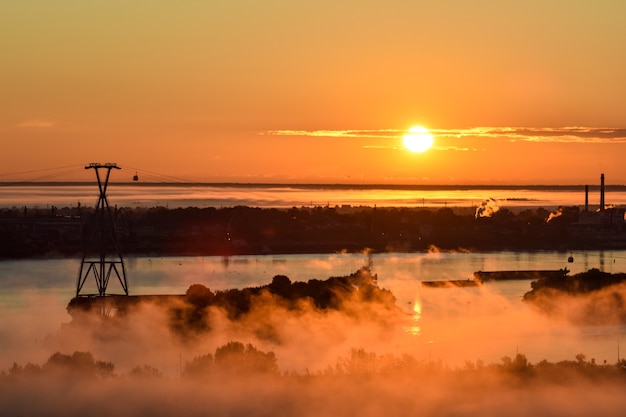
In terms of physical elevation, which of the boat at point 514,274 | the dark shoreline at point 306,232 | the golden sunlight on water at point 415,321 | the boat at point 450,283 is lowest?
the golden sunlight on water at point 415,321

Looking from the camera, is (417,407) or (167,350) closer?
(417,407)

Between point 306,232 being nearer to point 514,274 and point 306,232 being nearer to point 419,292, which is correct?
point 514,274

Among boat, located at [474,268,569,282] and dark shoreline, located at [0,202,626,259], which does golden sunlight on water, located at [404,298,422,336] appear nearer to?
boat, located at [474,268,569,282]

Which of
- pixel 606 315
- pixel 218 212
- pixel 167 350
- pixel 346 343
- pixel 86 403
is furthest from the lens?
pixel 218 212

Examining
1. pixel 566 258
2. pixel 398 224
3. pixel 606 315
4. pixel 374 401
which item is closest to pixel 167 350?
pixel 374 401

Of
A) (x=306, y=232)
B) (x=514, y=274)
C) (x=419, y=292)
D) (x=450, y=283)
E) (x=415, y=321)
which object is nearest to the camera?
(x=415, y=321)

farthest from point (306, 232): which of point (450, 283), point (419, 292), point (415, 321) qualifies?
point (415, 321)

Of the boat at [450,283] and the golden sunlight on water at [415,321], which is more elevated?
the boat at [450,283]

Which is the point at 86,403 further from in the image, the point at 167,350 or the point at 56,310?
the point at 56,310

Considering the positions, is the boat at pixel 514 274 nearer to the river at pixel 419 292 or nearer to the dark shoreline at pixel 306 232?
the river at pixel 419 292

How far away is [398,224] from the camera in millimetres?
135750

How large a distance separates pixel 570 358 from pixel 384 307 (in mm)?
14681

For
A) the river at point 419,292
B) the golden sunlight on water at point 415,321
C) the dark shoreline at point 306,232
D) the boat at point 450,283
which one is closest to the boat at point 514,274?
the river at point 419,292

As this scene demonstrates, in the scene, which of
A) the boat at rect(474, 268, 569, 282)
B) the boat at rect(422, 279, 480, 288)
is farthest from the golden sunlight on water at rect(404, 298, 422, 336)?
the boat at rect(474, 268, 569, 282)
